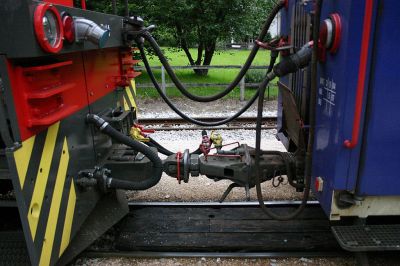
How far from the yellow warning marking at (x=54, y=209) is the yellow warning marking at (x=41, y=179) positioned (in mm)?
149

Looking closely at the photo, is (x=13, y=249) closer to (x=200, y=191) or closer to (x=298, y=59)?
(x=200, y=191)

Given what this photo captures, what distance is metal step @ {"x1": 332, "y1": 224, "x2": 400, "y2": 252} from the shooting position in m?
2.38

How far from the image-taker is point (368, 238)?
8.12ft

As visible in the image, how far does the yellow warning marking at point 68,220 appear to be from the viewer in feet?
8.32

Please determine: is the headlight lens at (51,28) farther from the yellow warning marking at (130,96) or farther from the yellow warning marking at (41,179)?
the yellow warning marking at (130,96)

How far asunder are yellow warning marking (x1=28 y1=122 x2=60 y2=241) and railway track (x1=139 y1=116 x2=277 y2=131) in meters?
4.33

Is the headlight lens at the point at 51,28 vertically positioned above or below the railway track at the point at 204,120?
above

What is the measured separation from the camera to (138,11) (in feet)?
40.4

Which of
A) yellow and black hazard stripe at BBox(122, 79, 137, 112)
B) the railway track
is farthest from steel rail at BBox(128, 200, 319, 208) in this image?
the railway track

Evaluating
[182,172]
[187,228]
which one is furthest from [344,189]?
[187,228]

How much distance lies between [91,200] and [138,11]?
1059 cm

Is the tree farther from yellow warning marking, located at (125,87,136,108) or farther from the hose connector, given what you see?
the hose connector

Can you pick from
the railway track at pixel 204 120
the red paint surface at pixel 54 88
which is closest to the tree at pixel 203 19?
the railway track at pixel 204 120

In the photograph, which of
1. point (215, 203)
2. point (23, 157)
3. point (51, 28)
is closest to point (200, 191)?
point (215, 203)
